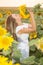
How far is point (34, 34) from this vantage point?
42cm

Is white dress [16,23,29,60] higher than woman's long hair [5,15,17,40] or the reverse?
the reverse

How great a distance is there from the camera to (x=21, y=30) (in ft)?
1.30

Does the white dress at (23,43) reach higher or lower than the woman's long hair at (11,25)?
lower

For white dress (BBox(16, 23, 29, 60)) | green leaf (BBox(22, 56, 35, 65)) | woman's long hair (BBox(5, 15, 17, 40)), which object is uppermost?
woman's long hair (BBox(5, 15, 17, 40))

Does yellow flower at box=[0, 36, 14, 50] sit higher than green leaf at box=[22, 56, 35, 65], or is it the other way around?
yellow flower at box=[0, 36, 14, 50]

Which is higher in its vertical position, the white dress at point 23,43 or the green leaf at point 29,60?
the white dress at point 23,43

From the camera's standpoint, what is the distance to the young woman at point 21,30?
15.3 inches

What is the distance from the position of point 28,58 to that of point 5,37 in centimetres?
6

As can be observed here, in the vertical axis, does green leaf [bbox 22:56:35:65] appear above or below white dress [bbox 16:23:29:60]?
below

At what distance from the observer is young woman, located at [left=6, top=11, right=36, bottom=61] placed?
39 cm

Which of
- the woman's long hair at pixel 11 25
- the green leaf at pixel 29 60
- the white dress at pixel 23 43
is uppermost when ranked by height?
the woman's long hair at pixel 11 25

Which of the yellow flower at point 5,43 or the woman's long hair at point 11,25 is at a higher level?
the woman's long hair at point 11,25
